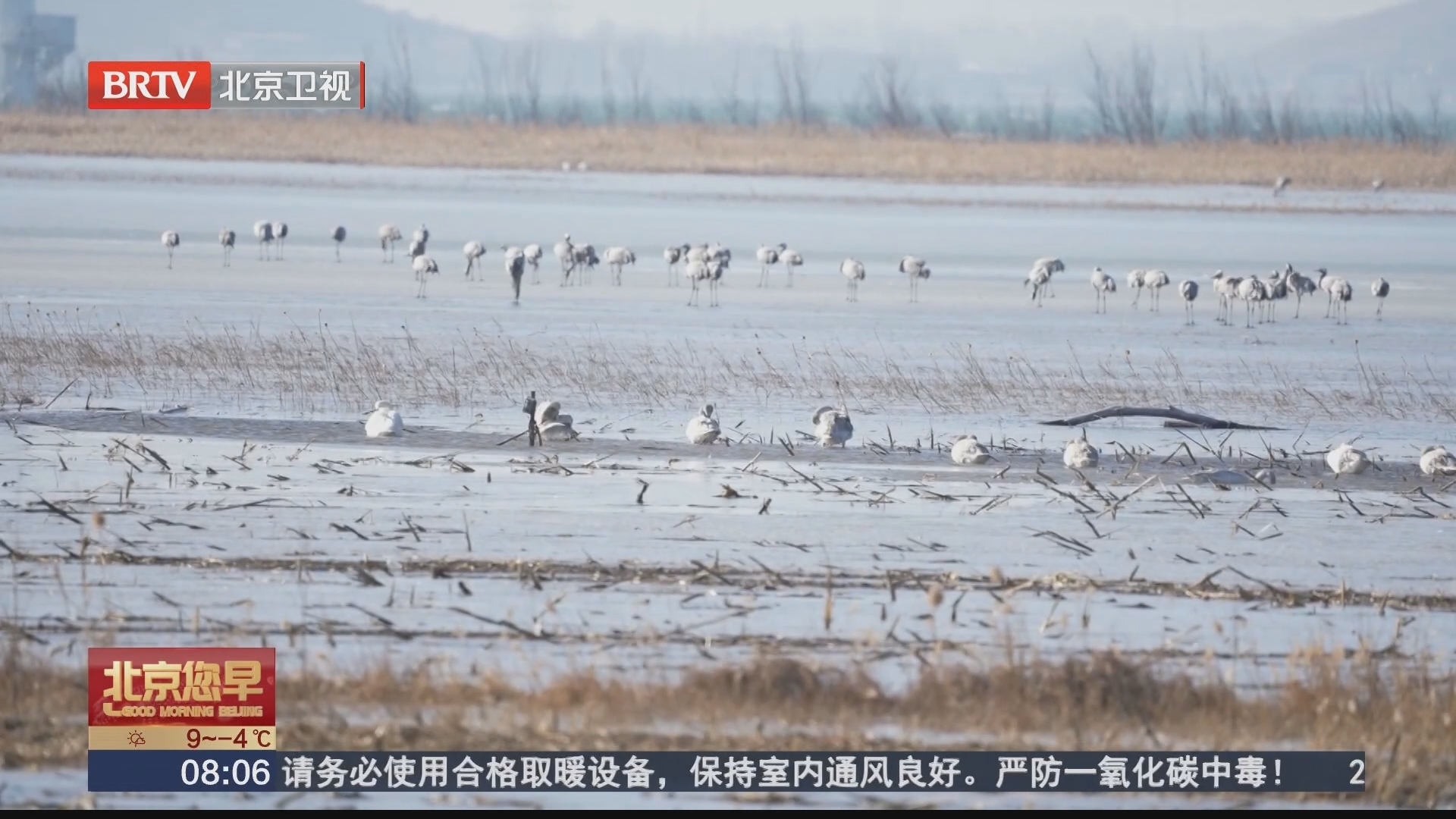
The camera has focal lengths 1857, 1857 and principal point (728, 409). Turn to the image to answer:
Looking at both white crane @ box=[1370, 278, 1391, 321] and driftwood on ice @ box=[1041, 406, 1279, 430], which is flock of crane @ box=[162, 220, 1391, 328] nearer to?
white crane @ box=[1370, 278, 1391, 321]

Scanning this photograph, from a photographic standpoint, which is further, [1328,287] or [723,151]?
[723,151]

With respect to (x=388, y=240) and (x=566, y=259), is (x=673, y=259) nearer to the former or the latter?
(x=566, y=259)

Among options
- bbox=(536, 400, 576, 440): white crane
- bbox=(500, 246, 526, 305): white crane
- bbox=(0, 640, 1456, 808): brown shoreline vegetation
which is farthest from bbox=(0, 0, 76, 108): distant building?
bbox=(0, 640, 1456, 808): brown shoreline vegetation

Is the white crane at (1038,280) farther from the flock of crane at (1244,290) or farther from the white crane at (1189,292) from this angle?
the white crane at (1189,292)

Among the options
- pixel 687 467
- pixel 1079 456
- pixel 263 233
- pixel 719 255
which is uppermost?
pixel 263 233

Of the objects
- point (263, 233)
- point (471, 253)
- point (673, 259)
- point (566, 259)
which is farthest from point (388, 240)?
point (673, 259)

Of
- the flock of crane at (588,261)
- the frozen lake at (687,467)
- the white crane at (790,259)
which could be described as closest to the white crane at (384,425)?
the frozen lake at (687,467)

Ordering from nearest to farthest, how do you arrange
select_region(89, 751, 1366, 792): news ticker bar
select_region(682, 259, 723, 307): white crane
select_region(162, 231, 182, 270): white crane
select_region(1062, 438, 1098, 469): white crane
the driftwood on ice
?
select_region(89, 751, 1366, 792): news ticker bar
select_region(1062, 438, 1098, 469): white crane
the driftwood on ice
select_region(682, 259, 723, 307): white crane
select_region(162, 231, 182, 270): white crane
